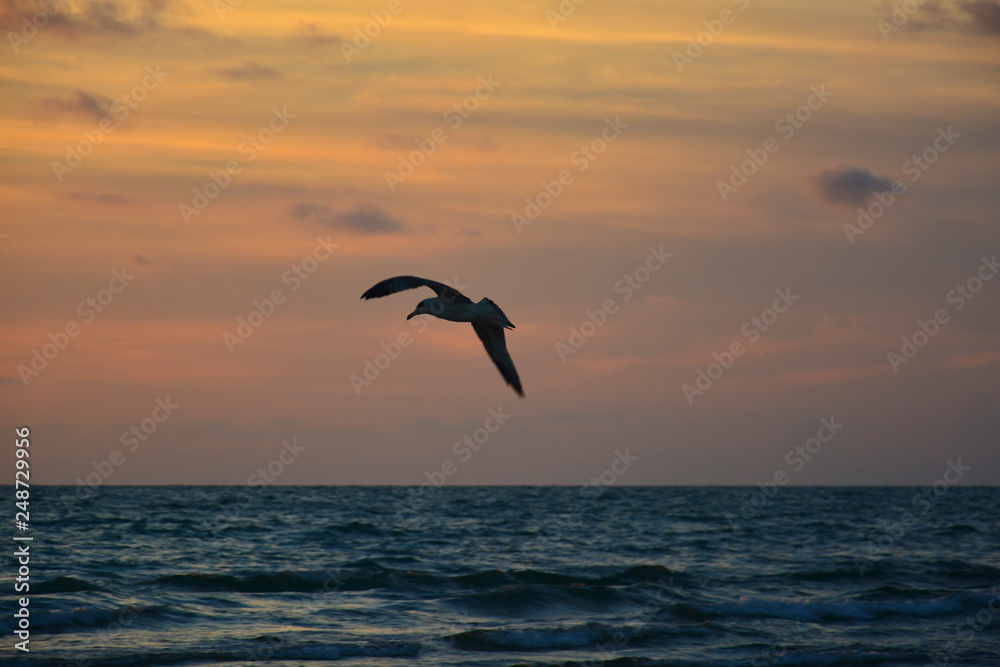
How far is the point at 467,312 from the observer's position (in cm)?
1175

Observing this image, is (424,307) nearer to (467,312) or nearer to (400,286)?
(467,312)

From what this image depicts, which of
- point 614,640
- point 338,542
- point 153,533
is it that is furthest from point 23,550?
point 614,640

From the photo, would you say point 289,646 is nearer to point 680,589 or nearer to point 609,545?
point 680,589

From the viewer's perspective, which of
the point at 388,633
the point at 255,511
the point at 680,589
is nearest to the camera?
the point at 388,633

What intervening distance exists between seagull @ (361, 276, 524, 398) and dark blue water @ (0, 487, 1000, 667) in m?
5.21

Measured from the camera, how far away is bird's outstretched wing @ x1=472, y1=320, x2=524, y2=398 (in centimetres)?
1313

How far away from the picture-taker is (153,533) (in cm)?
3072

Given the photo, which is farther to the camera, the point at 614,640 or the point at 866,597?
the point at 866,597

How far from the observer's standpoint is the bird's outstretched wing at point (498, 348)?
13.1 metres

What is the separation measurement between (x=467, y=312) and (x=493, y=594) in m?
10.7

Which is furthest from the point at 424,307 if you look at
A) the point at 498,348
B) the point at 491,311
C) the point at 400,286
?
the point at 498,348

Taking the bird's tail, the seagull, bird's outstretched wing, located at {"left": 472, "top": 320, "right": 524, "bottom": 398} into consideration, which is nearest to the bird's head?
the seagull

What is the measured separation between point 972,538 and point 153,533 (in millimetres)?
26631

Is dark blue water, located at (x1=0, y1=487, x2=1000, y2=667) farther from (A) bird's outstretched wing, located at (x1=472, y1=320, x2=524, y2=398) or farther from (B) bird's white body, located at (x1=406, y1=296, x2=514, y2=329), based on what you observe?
(B) bird's white body, located at (x1=406, y1=296, x2=514, y2=329)
